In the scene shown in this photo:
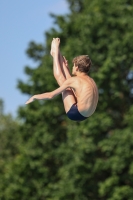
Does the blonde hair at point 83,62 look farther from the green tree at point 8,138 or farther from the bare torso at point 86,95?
the green tree at point 8,138

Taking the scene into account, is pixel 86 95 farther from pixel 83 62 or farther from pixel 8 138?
pixel 8 138

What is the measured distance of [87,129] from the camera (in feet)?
100

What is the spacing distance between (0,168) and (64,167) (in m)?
10.0

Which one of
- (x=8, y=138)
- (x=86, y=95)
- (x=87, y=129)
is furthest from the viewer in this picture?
(x=8, y=138)

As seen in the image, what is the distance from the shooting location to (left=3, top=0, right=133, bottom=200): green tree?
1209 inches

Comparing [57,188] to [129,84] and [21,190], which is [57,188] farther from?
[129,84]

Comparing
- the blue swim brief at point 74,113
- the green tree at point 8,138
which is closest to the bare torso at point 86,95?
the blue swim brief at point 74,113

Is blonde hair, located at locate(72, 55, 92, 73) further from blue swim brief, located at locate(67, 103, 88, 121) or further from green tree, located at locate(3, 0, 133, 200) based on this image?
green tree, located at locate(3, 0, 133, 200)

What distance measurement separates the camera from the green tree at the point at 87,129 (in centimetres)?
3072

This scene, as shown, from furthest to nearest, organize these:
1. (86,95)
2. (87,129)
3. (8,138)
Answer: (8,138) → (87,129) → (86,95)

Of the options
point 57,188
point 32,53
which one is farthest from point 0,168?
point 57,188

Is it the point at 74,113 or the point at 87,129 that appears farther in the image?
the point at 87,129

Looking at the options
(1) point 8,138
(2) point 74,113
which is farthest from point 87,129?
(1) point 8,138

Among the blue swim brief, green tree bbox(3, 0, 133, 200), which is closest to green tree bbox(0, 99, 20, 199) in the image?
green tree bbox(3, 0, 133, 200)
